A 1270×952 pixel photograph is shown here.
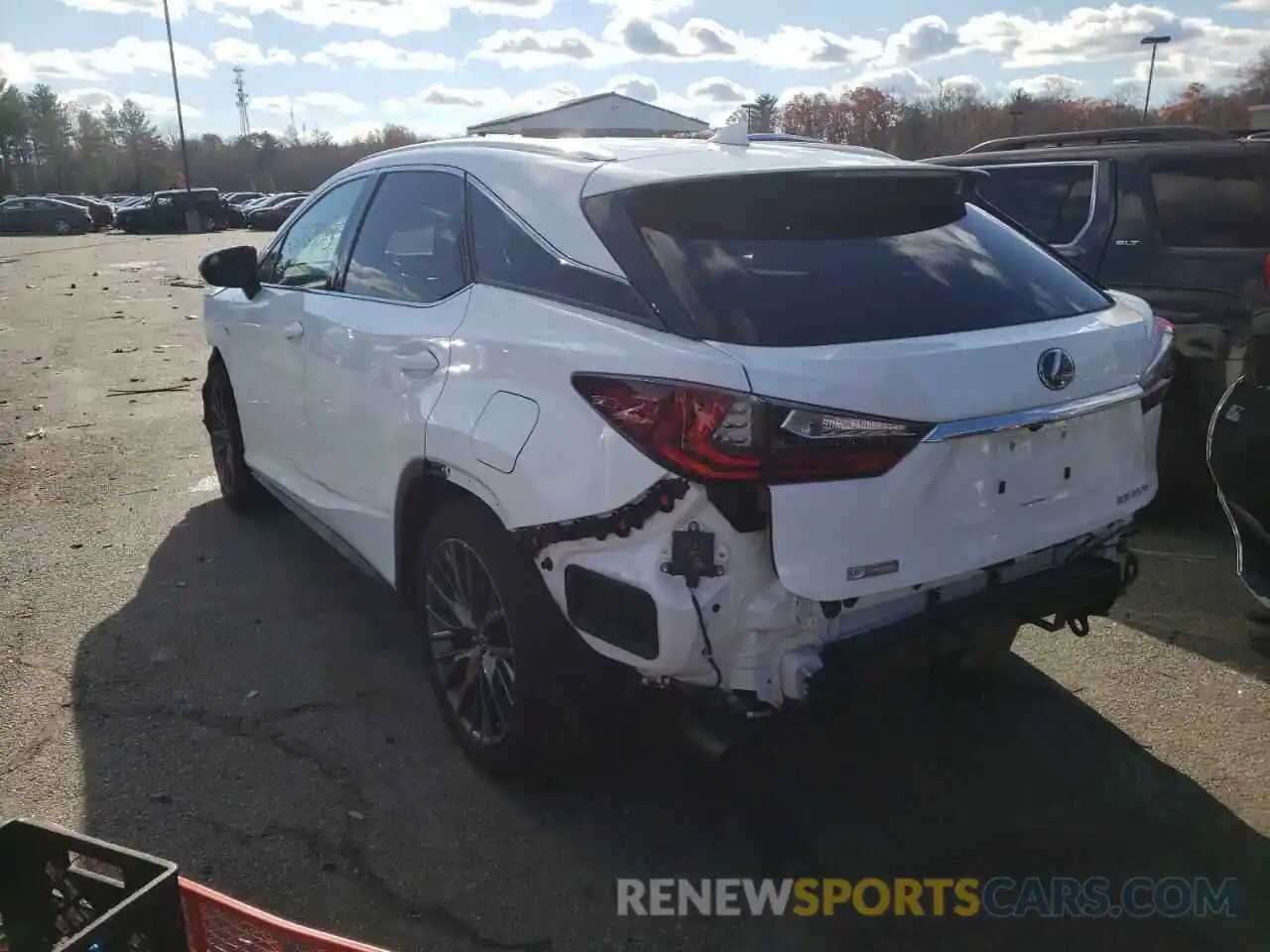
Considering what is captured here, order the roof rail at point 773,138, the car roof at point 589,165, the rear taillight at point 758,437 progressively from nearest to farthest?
1. the rear taillight at point 758,437
2. the car roof at point 589,165
3. the roof rail at point 773,138

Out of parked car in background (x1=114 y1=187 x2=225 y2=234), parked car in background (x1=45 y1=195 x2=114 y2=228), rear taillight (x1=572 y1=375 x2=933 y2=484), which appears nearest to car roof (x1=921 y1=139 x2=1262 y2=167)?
rear taillight (x1=572 y1=375 x2=933 y2=484)

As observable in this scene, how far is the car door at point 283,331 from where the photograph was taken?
431 cm

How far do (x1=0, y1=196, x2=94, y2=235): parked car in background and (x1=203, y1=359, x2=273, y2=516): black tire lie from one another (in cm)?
4475

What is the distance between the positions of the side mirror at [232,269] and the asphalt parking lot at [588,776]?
1331 mm

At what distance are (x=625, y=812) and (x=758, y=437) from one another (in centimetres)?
135

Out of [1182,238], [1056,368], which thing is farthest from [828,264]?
[1182,238]

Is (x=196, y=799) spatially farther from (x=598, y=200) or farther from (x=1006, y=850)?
(x=1006, y=850)

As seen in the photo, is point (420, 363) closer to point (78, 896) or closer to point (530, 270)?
point (530, 270)

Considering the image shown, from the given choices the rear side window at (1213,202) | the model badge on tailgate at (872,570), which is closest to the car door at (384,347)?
the model badge on tailgate at (872,570)

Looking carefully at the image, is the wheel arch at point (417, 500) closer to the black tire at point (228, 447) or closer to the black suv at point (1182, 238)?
the black tire at point (228, 447)

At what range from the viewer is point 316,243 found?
4500 mm

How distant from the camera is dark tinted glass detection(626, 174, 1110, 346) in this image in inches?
102

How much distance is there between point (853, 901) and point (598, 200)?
76.3 inches

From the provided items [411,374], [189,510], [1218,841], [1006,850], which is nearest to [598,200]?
[411,374]
